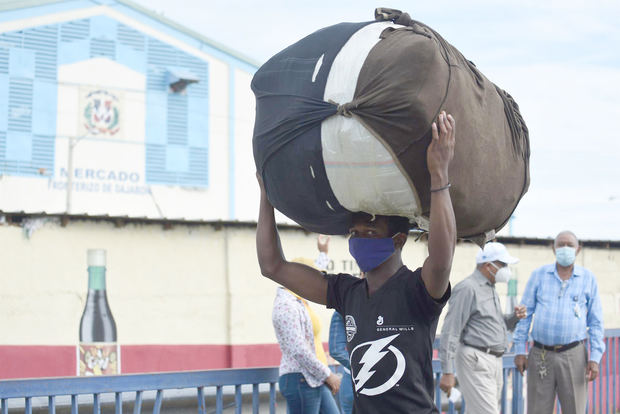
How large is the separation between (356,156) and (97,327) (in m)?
9.66

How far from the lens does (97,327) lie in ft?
39.8

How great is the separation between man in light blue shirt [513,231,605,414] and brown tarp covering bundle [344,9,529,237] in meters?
4.16

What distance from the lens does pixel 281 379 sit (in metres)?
6.31

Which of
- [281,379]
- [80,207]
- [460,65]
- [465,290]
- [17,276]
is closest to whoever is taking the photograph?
[460,65]

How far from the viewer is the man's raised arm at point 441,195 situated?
3225 mm

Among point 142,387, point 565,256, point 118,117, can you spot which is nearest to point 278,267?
point 142,387

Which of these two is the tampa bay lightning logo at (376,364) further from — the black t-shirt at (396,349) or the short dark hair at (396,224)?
the short dark hair at (396,224)

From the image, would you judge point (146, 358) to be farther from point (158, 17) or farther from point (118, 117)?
point (158, 17)

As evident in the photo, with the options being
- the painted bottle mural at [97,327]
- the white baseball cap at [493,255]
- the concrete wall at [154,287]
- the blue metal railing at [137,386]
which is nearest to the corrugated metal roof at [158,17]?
the concrete wall at [154,287]

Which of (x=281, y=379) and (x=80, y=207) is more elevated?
(x=80, y=207)

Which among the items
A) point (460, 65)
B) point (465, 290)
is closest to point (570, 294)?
point (465, 290)

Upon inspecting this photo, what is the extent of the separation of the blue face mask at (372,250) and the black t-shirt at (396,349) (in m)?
0.12

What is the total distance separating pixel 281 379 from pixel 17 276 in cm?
655

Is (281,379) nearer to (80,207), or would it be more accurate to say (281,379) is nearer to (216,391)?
(216,391)
